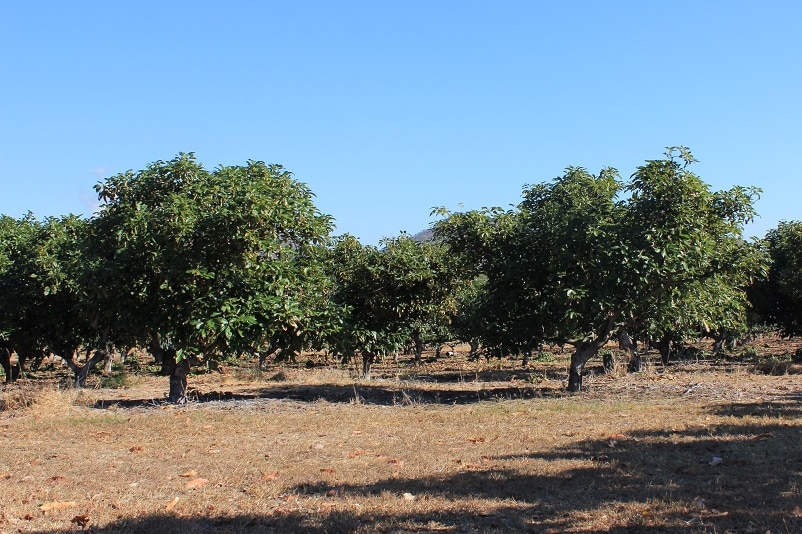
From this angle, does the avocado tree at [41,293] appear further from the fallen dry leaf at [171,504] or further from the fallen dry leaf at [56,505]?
the fallen dry leaf at [171,504]

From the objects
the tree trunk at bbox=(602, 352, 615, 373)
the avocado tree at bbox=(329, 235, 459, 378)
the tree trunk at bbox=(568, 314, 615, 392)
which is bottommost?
the tree trunk at bbox=(602, 352, 615, 373)

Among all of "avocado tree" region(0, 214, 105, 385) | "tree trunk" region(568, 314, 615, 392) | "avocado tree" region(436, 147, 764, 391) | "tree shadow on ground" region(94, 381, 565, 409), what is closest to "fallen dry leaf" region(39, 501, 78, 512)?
"tree shadow on ground" region(94, 381, 565, 409)

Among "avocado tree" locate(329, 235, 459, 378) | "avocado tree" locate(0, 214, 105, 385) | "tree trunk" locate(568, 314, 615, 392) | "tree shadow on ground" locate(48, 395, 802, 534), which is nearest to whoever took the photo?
"tree shadow on ground" locate(48, 395, 802, 534)

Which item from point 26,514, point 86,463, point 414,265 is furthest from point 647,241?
point 26,514

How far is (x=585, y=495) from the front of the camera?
6.93 m

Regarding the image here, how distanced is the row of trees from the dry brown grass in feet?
4.98

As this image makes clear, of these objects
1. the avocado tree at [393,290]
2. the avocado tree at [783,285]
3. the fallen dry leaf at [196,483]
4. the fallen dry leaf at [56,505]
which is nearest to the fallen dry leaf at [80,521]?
the fallen dry leaf at [56,505]

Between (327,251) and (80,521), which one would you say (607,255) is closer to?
(327,251)

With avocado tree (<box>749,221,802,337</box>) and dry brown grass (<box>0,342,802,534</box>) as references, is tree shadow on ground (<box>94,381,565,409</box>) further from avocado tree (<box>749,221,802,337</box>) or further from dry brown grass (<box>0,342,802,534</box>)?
avocado tree (<box>749,221,802,337</box>)

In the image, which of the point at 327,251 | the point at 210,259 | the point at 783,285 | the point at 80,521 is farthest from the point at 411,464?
the point at 783,285

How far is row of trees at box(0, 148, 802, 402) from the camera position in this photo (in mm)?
13305

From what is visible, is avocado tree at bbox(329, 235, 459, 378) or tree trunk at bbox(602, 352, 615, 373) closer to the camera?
avocado tree at bbox(329, 235, 459, 378)

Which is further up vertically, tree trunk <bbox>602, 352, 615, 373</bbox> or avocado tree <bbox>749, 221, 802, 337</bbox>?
avocado tree <bbox>749, 221, 802, 337</bbox>

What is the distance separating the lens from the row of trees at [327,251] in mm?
13305
